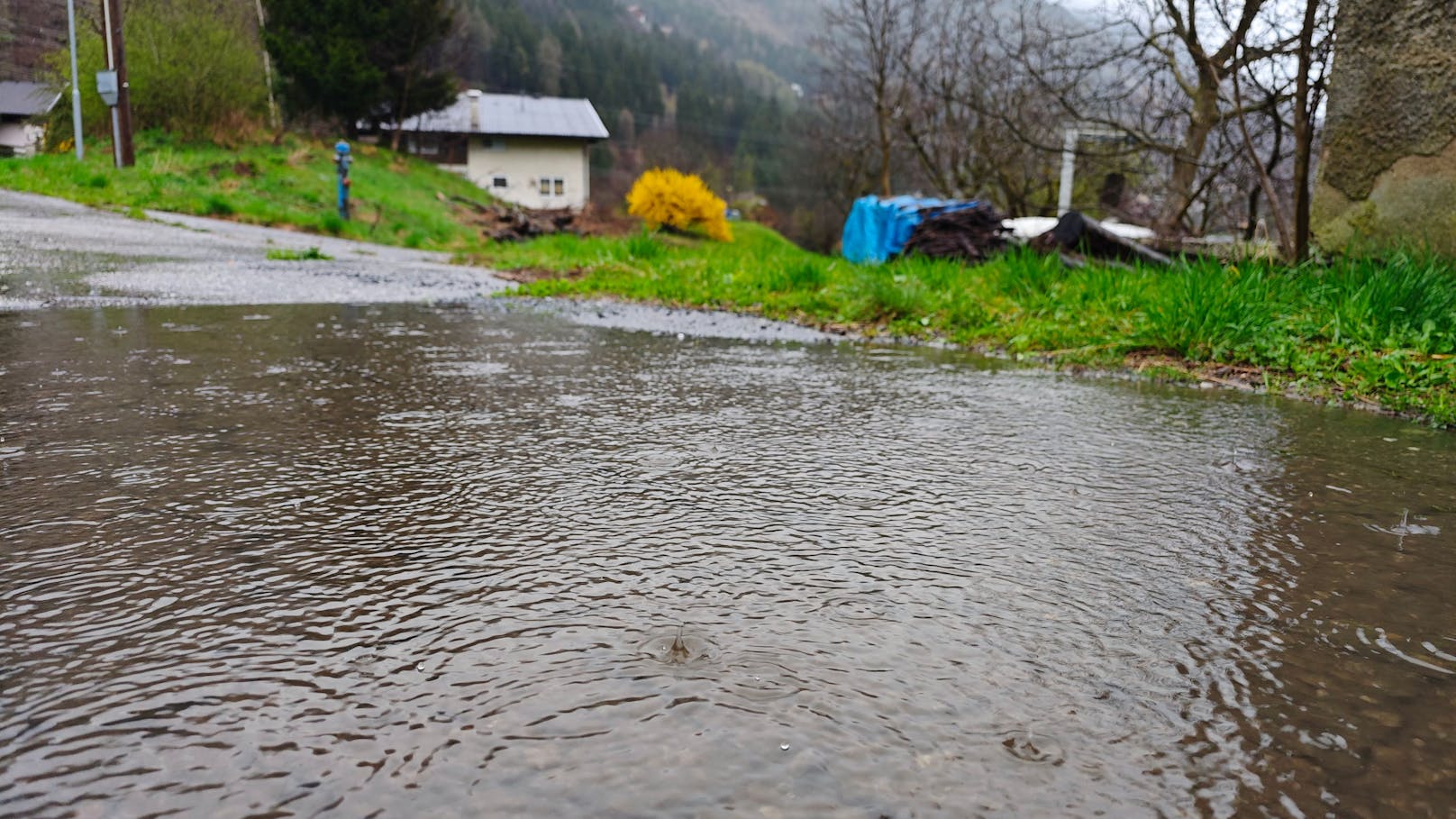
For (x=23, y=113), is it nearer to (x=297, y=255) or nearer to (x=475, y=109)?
(x=475, y=109)

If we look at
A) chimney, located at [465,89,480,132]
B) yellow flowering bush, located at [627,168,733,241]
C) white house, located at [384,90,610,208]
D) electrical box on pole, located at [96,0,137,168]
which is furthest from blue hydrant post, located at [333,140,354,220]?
chimney, located at [465,89,480,132]

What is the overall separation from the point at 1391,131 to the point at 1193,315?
2.13 meters

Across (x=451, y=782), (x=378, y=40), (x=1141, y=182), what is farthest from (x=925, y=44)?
(x=451, y=782)

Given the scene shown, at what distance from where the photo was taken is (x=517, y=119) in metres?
43.8

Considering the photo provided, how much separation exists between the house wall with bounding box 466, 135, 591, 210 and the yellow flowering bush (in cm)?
1105

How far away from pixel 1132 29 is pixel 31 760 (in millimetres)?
15420

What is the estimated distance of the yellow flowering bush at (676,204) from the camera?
1256 inches

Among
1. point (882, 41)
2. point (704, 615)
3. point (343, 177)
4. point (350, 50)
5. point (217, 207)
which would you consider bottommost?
point (704, 615)

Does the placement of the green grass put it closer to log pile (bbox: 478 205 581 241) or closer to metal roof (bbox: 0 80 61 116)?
log pile (bbox: 478 205 581 241)

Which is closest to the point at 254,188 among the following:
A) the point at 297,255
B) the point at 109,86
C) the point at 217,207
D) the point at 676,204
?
the point at 109,86

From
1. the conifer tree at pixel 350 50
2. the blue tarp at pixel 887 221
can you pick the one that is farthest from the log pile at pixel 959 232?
the conifer tree at pixel 350 50

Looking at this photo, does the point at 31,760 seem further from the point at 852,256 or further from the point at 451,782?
the point at 852,256

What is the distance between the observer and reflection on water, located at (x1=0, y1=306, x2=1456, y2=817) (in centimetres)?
97

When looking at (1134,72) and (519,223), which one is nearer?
(1134,72)
